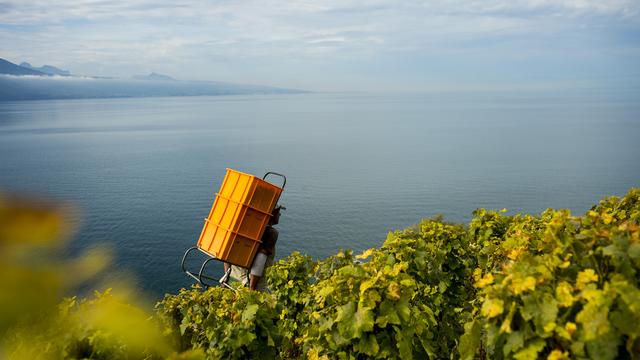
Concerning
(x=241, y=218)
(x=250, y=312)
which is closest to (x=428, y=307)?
(x=250, y=312)

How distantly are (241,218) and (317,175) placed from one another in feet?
235

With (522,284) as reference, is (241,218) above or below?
below

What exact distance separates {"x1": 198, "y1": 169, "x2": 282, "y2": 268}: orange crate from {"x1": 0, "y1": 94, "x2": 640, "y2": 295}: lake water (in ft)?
12.5

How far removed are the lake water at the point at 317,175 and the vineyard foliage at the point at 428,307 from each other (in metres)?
1.72

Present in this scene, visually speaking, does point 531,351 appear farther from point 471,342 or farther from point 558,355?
point 471,342

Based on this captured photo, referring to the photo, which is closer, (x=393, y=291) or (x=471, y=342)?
(x=471, y=342)

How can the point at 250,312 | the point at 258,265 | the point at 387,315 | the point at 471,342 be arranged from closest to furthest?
the point at 471,342, the point at 387,315, the point at 250,312, the point at 258,265

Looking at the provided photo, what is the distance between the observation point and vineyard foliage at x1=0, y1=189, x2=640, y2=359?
2441 millimetres

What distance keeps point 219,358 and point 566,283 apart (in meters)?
7.54

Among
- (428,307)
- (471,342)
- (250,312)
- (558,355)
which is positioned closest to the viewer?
(558,355)

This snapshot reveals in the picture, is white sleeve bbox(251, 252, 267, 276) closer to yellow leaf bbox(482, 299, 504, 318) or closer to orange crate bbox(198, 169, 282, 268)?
orange crate bbox(198, 169, 282, 268)

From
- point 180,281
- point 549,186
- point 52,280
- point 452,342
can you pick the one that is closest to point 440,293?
point 452,342

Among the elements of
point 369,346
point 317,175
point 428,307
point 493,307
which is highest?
point 493,307

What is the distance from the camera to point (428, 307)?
29.0 ft
